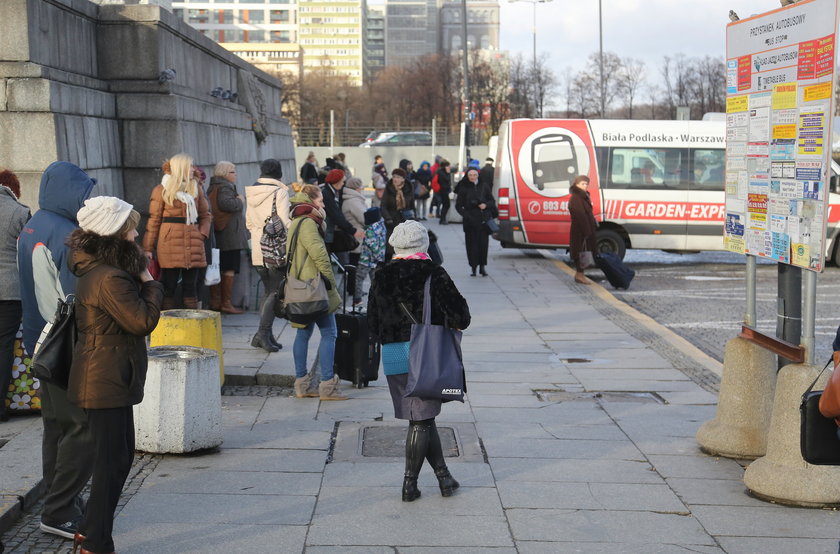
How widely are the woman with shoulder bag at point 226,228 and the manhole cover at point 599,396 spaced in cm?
461

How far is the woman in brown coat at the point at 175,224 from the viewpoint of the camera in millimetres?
10188

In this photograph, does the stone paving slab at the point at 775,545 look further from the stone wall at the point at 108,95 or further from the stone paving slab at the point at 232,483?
the stone wall at the point at 108,95

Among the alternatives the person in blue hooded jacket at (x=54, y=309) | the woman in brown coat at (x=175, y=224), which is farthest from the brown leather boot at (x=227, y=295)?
the person in blue hooded jacket at (x=54, y=309)

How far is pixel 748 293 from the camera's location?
719 centimetres

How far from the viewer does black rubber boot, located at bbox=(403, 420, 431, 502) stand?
5.88 m

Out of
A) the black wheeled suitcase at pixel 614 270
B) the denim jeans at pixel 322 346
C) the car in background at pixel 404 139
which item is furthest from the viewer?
the car in background at pixel 404 139

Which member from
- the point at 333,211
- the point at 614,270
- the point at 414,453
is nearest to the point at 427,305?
the point at 414,453

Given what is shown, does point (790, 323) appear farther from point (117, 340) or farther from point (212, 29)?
point (212, 29)

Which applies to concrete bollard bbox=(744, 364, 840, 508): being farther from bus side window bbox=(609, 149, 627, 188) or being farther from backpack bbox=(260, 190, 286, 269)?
bus side window bbox=(609, 149, 627, 188)

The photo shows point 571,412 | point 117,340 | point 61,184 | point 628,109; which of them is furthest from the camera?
point 628,109

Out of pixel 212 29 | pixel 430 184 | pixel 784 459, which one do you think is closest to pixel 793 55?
pixel 784 459

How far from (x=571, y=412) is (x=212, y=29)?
141m

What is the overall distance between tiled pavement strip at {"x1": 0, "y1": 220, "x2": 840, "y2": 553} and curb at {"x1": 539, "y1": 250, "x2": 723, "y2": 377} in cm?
18

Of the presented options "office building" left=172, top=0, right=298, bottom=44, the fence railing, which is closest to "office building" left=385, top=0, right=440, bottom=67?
"office building" left=172, top=0, right=298, bottom=44
